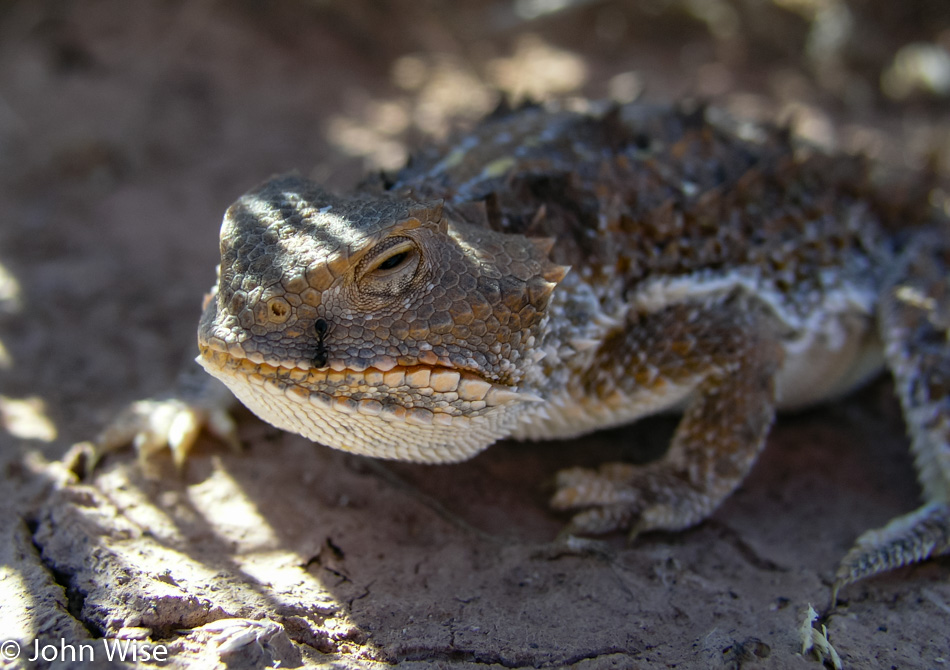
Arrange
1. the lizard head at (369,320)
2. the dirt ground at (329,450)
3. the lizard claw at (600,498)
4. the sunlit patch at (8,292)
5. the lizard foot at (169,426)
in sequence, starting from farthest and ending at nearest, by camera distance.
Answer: the sunlit patch at (8,292)
the lizard foot at (169,426)
the lizard claw at (600,498)
the dirt ground at (329,450)
the lizard head at (369,320)

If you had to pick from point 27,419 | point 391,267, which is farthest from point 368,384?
point 27,419

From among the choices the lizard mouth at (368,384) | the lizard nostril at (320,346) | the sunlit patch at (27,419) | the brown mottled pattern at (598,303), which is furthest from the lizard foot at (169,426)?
the lizard nostril at (320,346)

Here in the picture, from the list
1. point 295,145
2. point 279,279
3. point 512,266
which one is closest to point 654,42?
point 295,145

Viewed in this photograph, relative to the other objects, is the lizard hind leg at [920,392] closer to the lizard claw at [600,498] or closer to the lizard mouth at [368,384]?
the lizard claw at [600,498]

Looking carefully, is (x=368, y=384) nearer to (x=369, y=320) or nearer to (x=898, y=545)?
(x=369, y=320)

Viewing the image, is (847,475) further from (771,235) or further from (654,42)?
(654,42)

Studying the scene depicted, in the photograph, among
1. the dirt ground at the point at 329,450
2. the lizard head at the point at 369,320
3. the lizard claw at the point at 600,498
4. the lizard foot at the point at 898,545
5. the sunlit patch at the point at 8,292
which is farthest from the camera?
the sunlit patch at the point at 8,292

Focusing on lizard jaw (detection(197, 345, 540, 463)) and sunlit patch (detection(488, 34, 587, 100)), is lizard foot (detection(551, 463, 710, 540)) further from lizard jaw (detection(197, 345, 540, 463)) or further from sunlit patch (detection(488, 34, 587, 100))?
sunlit patch (detection(488, 34, 587, 100))
